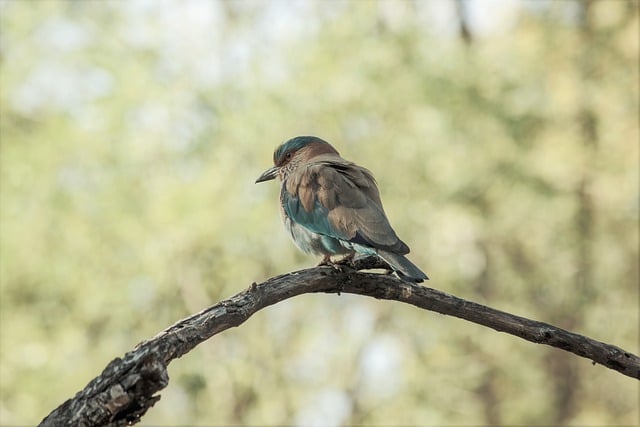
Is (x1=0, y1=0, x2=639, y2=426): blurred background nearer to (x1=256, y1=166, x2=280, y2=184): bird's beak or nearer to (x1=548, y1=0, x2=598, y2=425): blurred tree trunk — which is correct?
(x1=548, y1=0, x2=598, y2=425): blurred tree trunk

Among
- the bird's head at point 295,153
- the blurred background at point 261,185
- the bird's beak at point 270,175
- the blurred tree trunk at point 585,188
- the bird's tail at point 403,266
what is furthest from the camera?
the blurred tree trunk at point 585,188

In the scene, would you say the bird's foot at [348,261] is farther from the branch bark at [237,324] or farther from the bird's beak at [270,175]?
the bird's beak at [270,175]

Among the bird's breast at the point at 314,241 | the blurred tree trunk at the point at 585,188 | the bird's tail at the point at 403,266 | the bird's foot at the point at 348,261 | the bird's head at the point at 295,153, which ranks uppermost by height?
the blurred tree trunk at the point at 585,188

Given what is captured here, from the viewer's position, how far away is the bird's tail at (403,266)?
4.13 m

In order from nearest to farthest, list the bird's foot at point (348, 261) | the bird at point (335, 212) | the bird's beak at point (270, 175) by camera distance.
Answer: the bird's foot at point (348, 261), the bird at point (335, 212), the bird's beak at point (270, 175)

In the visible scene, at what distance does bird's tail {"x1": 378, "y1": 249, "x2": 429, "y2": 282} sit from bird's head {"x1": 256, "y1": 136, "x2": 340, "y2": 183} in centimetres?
153

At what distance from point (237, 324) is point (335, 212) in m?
1.65

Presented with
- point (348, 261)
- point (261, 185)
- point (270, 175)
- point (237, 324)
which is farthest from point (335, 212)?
point (261, 185)

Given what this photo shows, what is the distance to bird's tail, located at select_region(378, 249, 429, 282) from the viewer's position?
4133 millimetres

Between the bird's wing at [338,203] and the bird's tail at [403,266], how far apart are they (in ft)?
0.28

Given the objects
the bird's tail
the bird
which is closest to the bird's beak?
the bird

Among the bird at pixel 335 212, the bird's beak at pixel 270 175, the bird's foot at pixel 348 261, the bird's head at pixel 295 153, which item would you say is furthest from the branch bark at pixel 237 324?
the bird's beak at pixel 270 175

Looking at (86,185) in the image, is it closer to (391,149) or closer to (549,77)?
(391,149)

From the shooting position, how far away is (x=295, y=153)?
20.1 feet
